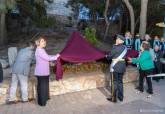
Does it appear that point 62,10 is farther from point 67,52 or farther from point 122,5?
point 67,52

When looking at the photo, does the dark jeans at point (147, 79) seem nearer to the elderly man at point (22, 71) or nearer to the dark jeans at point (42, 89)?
the dark jeans at point (42, 89)

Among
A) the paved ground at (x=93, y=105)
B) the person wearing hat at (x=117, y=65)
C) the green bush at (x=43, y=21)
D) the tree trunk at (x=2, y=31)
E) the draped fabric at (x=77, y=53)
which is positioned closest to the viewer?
the paved ground at (x=93, y=105)

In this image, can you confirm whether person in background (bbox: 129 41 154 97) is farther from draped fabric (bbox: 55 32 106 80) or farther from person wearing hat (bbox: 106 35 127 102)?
draped fabric (bbox: 55 32 106 80)

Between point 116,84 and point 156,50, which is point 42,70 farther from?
point 156,50

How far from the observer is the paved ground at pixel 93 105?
936 cm

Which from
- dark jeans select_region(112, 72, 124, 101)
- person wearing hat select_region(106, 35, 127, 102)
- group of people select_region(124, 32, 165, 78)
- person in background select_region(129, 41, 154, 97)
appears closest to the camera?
person wearing hat select_region(106, 35, 127, 102)

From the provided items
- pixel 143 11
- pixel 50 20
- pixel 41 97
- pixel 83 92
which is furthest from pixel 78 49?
pixel 50 20

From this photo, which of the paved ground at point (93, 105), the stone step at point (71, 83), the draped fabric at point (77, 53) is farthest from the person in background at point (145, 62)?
the stone step at point (71, 83)

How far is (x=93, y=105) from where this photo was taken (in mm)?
9891

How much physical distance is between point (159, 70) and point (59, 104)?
4711 mm

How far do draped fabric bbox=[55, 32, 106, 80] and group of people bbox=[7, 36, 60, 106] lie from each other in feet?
1.98

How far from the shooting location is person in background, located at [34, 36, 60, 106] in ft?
31.5

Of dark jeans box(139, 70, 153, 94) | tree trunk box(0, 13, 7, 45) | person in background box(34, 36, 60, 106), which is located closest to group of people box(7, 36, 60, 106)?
person in background box(34, 36, 60, 106)

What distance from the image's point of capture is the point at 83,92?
36.3ft
